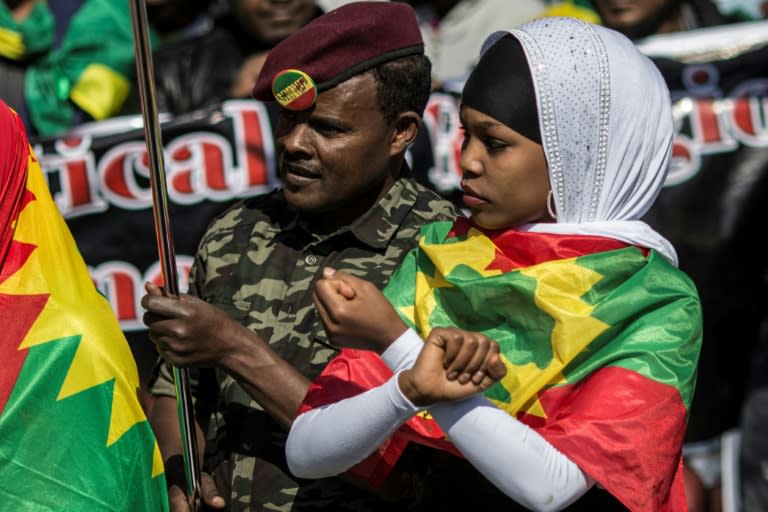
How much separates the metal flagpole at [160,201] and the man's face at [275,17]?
288 cm

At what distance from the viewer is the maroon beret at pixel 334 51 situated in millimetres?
3205

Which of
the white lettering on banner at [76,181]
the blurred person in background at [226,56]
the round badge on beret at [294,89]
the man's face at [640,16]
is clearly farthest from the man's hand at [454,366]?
the man's face at [640,16]

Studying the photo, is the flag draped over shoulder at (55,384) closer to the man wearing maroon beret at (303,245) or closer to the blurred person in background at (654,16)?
the man wearing maroon beret at (303,245)

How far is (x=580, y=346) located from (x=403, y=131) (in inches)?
33.1

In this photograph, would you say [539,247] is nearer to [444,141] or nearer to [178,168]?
[444,141]

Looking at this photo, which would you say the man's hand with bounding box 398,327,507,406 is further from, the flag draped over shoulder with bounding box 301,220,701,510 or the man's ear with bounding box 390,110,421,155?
the man's ear with bounding box 390,110,421,155

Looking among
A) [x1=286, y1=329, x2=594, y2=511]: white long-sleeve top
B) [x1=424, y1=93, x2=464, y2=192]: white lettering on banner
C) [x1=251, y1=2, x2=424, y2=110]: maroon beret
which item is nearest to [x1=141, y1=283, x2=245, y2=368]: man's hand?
[x1=286, y1=329, x2=594, y2=511]: white long-sleeve top

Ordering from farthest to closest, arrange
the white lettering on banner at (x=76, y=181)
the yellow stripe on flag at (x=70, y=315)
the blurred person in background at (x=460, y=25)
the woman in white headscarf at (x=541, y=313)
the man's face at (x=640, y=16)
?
the blurred person in background at (x=460, y=25), the man's face at (x=640, y=16), the white lettering on banner at (x=76, y=181), the yellow stripe on flag at (x=70, y=315), the woman in white headscarf at (x=541, y=313)

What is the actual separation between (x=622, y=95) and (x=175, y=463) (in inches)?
50.9

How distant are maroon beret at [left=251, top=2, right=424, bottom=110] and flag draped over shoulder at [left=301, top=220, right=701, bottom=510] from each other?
1.69 feet

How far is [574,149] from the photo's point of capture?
283cm

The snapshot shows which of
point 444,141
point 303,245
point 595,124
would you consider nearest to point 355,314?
point 595,124

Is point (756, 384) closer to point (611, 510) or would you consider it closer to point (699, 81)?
point (699, 81)

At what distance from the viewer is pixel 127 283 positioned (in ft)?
15.9
